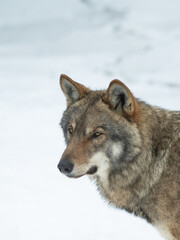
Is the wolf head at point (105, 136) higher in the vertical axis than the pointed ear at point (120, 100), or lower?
lower

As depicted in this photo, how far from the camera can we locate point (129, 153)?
350 cm

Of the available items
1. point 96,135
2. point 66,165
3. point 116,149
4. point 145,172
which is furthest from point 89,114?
point 145,172

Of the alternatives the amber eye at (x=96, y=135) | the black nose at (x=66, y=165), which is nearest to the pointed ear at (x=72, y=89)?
the amber eye at (x=96, y=135)

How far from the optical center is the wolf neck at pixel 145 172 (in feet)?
11.6

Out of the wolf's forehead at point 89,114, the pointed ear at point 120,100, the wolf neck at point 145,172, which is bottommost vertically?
the wolf neck at point 145,172

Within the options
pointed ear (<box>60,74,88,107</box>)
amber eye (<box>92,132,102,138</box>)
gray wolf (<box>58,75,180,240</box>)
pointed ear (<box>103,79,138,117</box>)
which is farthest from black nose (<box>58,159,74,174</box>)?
pointed ear (<box>60,74,88,107</box>)

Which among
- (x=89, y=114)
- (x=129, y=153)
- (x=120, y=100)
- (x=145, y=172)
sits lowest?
(x=145, y=172)

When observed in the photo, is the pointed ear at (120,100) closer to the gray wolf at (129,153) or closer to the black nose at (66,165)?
the gray wolf at (129,153)

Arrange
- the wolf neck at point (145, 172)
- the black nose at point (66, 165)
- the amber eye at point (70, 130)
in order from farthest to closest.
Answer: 1. the amber eye at point (70, 130)
2. the wolf neck at point (145, 172)
3. the black nose at point (66, 165)

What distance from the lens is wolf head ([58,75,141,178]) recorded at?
3.40 metres

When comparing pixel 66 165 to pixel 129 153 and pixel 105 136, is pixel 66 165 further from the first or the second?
pixel 129 153

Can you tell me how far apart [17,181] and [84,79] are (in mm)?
8147

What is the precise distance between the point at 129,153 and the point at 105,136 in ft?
0.85

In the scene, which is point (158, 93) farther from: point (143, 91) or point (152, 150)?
point (152, 150)
